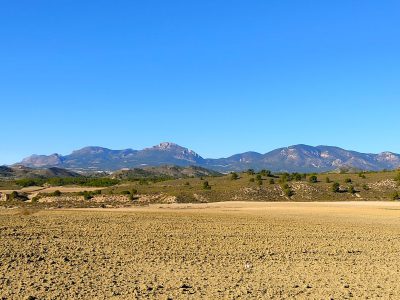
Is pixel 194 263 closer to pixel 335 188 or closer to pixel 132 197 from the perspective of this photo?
pixel 132 197

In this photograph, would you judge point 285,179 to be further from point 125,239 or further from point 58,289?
point 58,289

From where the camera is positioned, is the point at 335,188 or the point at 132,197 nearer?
the point at 132,197

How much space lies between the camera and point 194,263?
814 inches

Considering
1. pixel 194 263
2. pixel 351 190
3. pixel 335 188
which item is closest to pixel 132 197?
pixel 335 188

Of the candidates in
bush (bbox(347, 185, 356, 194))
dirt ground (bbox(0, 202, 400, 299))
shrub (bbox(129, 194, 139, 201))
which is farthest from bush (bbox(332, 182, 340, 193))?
dirt ground (bbox(0, 202, 400, 299))

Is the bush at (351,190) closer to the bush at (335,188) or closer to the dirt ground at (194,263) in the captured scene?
the bush at (335,188)

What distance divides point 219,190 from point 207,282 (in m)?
68.2

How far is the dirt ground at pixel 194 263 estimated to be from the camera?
15539 millimetres

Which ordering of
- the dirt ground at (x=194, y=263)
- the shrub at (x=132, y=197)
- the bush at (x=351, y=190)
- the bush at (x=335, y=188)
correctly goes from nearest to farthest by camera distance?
the dirt ground at (x=194, y=263), the shrub at (x=132, y=197), the bush at (x=351, y=190), the bush at (x=335, y=188)

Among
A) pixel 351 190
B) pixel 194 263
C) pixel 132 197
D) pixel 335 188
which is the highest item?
pixel 335 188

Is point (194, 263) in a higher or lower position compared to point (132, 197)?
lower

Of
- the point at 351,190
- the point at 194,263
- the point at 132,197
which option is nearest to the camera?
the point at 194,263

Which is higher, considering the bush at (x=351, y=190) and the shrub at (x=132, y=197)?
the bush at (x=351, y=190)

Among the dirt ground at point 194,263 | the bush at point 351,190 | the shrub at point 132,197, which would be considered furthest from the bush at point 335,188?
the dirt ground at point 194,263
